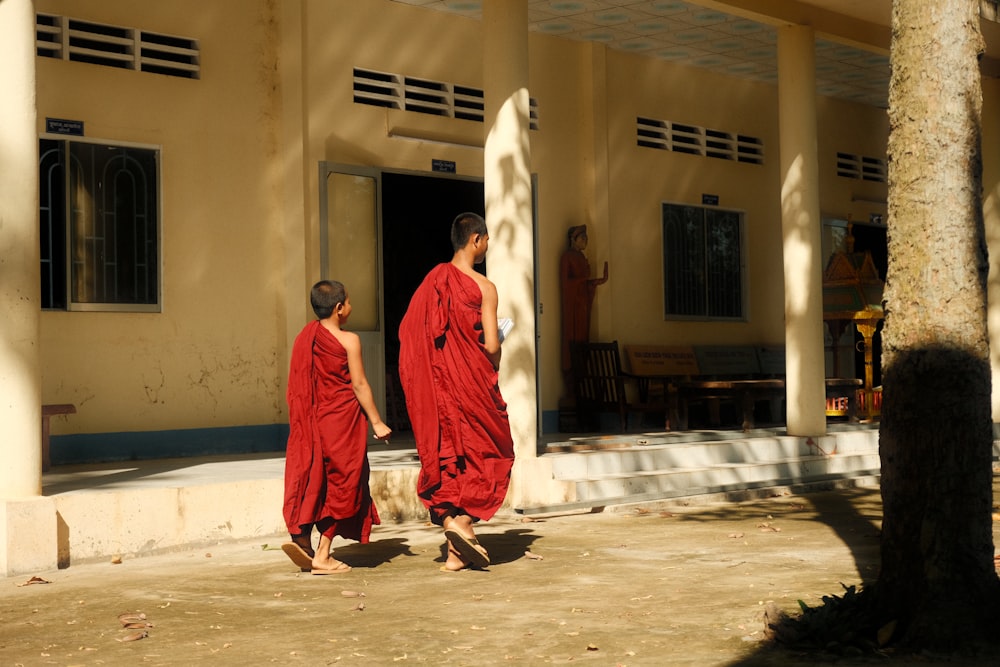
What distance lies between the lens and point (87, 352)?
10000 millimetres

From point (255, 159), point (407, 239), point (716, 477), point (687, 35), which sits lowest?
point (716, 477)

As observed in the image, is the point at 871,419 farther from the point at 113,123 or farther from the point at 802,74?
the point at 113,123

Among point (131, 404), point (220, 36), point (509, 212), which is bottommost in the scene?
point (131, 404)

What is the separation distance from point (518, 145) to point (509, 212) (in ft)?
1.65

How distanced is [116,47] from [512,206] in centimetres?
349

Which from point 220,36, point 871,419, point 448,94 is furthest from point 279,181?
point 871,419

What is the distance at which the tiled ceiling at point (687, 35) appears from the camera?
12.5m

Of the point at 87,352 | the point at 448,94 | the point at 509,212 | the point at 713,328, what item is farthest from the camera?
the point at 713,328

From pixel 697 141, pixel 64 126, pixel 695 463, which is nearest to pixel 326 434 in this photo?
pixel 64 126

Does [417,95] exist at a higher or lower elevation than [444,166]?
higher

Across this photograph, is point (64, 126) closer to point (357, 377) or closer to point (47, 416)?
point (47, 416)

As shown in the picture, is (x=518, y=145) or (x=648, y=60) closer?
(x=518, y=145)

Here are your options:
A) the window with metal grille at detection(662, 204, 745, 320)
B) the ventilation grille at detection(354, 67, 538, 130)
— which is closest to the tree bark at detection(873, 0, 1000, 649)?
the ventilation grille at detection(354, 67, 538, 130)

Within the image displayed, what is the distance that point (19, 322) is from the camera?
269 inches
